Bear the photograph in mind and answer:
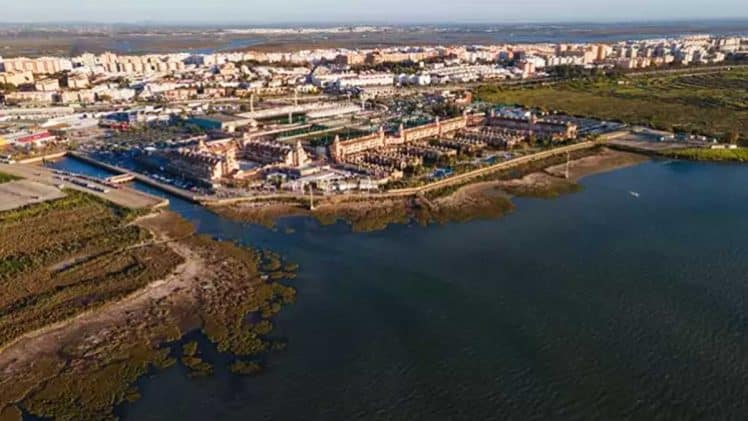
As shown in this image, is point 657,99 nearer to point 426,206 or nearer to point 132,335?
point 426,206

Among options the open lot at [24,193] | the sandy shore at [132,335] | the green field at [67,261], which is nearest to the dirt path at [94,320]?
the sandy shore at [132,335]

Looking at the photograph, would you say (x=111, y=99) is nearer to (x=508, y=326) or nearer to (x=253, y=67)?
(x=253, y=67)

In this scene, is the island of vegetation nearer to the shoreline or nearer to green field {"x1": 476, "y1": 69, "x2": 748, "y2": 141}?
the shoreline

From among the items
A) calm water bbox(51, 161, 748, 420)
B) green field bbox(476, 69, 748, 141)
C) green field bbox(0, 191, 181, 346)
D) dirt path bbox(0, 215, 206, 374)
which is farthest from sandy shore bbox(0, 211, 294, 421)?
green field bbox(476, 69, 748, 141)

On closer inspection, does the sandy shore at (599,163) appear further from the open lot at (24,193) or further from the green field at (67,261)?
the open lot at (24,193)

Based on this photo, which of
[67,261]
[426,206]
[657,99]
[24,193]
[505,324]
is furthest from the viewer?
[657,99]

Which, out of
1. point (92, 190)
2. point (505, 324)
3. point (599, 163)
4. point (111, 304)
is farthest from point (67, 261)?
point (599, 163)
